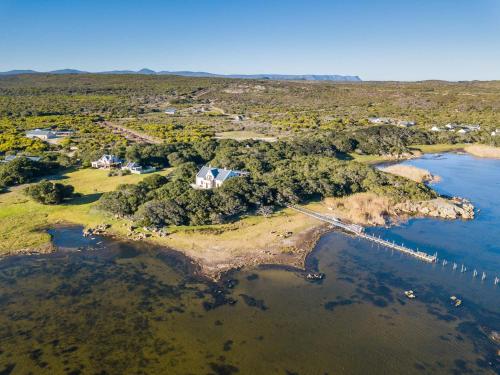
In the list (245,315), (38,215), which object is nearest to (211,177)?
(38,215)

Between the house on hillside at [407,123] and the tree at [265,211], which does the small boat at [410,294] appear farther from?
the house on hillside at [407,123]

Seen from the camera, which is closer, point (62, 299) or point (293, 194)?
point (62, 299)

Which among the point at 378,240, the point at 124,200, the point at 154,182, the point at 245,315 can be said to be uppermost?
the point at 154,182

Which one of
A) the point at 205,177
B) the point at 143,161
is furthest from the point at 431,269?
the point at 143,161

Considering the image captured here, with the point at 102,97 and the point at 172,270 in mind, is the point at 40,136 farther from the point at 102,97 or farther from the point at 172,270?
the point at 102,97

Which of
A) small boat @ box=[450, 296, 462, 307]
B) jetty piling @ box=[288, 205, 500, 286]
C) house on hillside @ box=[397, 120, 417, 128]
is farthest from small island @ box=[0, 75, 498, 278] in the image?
small boat @ box=[450, 296, 462, 307]

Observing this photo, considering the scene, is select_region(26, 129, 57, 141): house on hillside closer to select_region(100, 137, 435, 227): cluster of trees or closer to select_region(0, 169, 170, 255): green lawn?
select_region(100, 137, 435, 227): cluster of trees

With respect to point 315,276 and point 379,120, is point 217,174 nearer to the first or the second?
point 315,276
